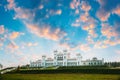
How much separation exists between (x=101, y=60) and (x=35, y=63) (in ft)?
115

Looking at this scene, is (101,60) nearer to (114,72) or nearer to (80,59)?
(80,59)

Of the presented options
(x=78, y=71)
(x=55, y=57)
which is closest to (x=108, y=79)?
(x=78, y=71)

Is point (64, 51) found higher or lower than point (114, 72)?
higher

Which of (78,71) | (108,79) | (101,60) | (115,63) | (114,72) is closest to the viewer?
(108,79)

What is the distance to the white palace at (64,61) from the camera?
11188 centimetres

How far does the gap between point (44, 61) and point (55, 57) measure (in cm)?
655

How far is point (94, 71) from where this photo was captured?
173ft

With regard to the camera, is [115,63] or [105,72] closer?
[105,72]

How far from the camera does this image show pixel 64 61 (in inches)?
4547

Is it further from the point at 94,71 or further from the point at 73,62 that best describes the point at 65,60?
the point at 94,71

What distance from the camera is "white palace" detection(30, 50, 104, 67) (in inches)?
4405

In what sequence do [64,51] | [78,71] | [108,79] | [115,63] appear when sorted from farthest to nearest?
[64,51]
[115,63]
[78,71]
[108,79]

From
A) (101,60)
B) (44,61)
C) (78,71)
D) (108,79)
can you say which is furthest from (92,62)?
(108,79)

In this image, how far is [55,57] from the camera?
11756 cm
